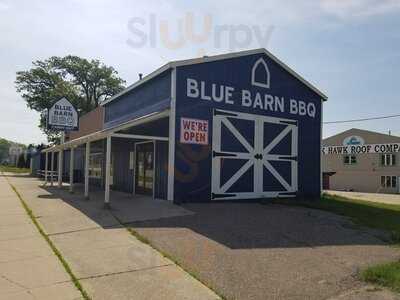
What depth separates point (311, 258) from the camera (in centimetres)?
714

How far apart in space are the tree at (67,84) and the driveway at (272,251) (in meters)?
45.1

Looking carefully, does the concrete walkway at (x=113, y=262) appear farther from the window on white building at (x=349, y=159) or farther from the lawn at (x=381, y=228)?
the window on white building at (x=349, y=159)

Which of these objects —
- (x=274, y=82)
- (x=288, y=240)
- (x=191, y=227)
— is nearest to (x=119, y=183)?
(x=274, y=82)

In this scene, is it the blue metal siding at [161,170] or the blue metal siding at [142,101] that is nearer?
the blue metal siding at [161,170]

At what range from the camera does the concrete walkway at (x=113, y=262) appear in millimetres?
5363

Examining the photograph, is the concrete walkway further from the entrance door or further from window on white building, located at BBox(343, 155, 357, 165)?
window on white building, located at BBox(343, 155, 357, 165)

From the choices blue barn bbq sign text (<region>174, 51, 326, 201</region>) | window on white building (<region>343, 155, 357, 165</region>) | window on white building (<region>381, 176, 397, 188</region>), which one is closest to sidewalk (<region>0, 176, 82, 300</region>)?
blue barn bbq sign text (<region>174, 51, 326, 201</region>)

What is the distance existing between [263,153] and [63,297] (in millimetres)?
11499

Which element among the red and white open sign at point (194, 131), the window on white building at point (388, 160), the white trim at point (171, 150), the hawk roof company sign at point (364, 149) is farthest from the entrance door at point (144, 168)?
the window on white building at point (388, 160)

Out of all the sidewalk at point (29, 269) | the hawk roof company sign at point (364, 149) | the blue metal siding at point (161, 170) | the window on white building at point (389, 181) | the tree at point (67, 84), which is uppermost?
the tree at point (67, 84)

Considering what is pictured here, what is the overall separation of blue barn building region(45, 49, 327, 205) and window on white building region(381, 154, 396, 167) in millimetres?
25199

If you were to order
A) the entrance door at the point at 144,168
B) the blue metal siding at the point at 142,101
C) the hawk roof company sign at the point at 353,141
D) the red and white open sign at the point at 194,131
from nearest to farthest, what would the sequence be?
the red and white open sign at the point at 194,131 < the blue metal siding at the point at 142,101 < the entrance door at the point at 144,168 < the hawk roof company sign at the point at 353,141

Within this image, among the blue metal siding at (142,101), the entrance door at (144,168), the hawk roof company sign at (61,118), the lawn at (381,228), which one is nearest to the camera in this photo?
the lawn at (381,228)

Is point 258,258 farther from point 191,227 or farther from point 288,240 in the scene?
point 191,227
